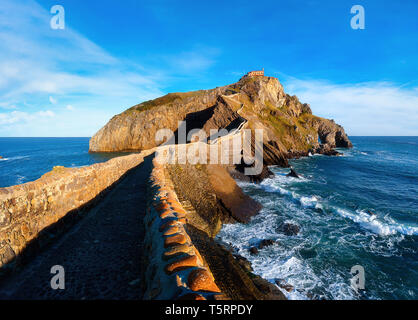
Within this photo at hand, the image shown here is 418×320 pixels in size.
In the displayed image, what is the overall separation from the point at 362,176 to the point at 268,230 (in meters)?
26.5

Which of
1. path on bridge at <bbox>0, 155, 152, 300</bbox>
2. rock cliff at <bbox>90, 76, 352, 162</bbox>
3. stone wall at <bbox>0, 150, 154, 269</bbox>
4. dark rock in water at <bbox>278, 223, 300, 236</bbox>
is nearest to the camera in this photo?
path on bridge at <bbox>0, 155, 152, 300</bbox>

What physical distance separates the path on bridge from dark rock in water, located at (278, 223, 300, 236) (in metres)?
9.47

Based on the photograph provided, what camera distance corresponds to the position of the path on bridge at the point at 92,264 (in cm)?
337

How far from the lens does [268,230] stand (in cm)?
1181

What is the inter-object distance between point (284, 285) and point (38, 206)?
31.0ft

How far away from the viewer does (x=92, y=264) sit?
161 inches

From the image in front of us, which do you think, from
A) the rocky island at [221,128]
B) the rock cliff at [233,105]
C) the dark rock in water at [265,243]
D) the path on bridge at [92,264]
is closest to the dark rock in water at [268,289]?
the rocky island at [221,128]

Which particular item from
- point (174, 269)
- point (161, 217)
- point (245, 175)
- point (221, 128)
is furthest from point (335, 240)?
point (221, 128)

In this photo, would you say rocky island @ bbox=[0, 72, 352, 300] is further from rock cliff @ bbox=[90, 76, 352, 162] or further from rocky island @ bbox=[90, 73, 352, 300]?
rock cliff @ bbox=[90, 76, 352, 162]

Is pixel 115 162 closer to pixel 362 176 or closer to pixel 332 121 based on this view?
pixel 362 176

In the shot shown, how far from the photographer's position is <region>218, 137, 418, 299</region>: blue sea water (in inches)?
316

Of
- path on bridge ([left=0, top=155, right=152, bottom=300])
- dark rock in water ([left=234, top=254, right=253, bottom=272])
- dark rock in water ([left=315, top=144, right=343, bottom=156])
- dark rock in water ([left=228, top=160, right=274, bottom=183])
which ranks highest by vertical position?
dark rock in water ([left=315, top=144, right=343, bottom=156])

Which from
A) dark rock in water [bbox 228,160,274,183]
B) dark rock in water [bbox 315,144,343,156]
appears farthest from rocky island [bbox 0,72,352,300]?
dark rock in water [bbox 315,144,343,156]
